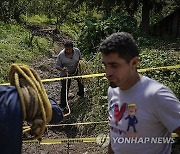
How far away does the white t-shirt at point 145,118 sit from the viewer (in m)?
1.83

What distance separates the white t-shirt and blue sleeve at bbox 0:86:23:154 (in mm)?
638

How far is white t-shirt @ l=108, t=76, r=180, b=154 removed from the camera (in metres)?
1.83

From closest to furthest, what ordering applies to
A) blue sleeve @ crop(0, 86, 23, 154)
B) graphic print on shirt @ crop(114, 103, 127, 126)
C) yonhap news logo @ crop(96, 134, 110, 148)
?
blue sleeve @ crop(0, 86, 23, 154), graphic print on shirt @ crop(114, 103, 127, 126), yonhap news logo @ crop(96, 134, 110, 148)

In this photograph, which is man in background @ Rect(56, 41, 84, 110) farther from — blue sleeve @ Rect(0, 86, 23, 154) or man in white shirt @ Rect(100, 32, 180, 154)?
blue sleeve @ Rect(0, 86, 23, 154)

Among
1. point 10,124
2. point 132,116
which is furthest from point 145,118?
point 10,124

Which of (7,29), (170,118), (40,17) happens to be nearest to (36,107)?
(170,118)

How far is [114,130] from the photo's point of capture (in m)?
2.05

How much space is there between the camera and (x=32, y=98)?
1691 mm

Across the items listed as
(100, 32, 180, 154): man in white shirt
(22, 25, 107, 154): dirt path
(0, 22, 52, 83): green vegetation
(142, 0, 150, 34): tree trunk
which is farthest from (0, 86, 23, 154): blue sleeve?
(142, 0, 150, 34): tree trunk

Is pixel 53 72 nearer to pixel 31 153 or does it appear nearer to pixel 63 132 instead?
pixel 63 132

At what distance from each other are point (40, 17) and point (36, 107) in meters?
20.2

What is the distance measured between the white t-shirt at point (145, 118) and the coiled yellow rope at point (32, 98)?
0.45 meters

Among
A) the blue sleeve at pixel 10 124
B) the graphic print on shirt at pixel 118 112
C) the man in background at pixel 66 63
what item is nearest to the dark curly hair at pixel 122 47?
the graphic print on shirt at pixel 118 112

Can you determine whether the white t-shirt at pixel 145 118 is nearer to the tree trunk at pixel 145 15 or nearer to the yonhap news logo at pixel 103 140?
the yonhap news logo at pixel 103 140
